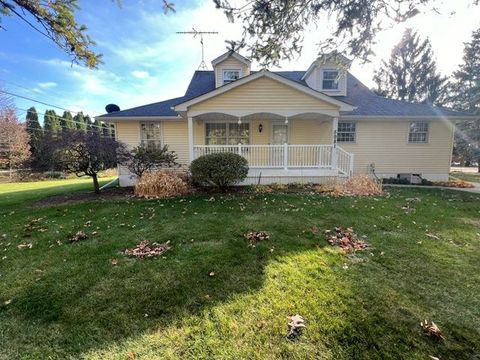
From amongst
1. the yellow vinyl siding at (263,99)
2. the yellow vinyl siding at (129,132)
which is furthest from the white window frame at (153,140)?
the yellow vinyl siding at (263,99)

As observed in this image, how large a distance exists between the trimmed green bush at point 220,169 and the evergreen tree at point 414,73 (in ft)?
104

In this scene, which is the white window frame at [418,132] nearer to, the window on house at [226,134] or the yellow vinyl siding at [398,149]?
the yellow vinyl siding at [398,149]

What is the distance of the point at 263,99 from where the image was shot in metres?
10.2

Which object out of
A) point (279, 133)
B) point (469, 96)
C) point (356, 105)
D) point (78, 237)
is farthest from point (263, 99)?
point (469, 96)

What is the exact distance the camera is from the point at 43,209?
23.0 ft

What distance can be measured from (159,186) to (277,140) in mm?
6372

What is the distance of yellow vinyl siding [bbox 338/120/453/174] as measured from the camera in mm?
12219

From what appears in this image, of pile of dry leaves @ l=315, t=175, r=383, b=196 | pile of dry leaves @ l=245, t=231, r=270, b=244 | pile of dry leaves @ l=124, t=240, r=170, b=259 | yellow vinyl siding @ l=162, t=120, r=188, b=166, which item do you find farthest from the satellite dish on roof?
pile of dry leaves @ l=245, t=231, r=270, b=244

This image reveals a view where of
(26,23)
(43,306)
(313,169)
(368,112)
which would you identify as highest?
(26,23)

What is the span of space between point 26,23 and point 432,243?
9.21m

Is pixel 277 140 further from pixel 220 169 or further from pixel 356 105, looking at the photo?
pixel 220 169

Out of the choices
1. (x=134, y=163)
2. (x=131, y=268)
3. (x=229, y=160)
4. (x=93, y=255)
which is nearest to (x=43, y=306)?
(x=131, y=268)

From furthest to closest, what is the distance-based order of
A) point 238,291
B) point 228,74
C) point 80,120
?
point 80,120 < point 228,74 < point 238,291

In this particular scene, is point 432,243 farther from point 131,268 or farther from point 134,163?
point 134,163
